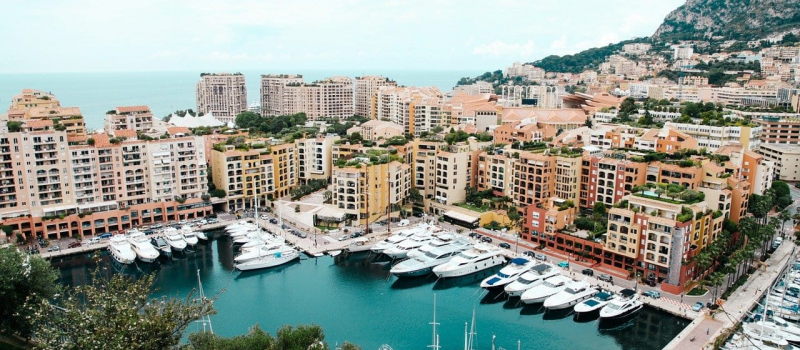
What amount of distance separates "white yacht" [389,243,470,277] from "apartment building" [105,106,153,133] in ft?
151

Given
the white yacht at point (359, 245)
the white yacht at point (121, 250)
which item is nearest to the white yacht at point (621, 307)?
the white yacht at point (359, 245)

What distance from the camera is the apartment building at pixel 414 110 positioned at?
89.0 m

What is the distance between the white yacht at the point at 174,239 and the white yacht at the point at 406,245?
58.6 ft

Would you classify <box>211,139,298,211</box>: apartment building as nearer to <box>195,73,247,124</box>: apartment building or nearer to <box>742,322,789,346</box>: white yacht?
<box>742,322,789,346</box>: white yacht

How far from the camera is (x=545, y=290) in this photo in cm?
4000

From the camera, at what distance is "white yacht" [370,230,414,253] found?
4969 centimetres

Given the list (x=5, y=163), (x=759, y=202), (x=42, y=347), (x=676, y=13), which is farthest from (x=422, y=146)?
(x=676, y=13)

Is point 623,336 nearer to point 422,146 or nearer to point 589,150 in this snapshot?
point 589,150

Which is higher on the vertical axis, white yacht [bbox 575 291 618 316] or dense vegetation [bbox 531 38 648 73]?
dense vegetation [bbox 531 38 648 73]

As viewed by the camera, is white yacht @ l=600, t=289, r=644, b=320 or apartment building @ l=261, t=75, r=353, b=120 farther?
apartment building @ l=261, t=75, r=353, b=120

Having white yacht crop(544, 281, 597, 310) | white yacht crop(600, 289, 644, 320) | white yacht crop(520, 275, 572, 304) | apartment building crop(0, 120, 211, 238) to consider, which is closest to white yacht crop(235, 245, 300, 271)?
apartment building crop(0, 120, 211, 238)

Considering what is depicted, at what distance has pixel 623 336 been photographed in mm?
35531

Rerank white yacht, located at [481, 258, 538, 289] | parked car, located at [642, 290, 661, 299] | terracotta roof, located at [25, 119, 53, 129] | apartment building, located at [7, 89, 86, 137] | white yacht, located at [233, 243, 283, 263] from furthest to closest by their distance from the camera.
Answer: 1. apartment building, located at [7, 89, 86, 137]
2. terracotta roof, located at [25, 119, 53, 129]
3. white yacht, located at [233, 243, 283, 263]
4. white yacht, located at [481, 258, 538, 289]
5. parked car, located at [642, 290, 661, 299]

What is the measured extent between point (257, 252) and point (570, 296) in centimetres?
2504
